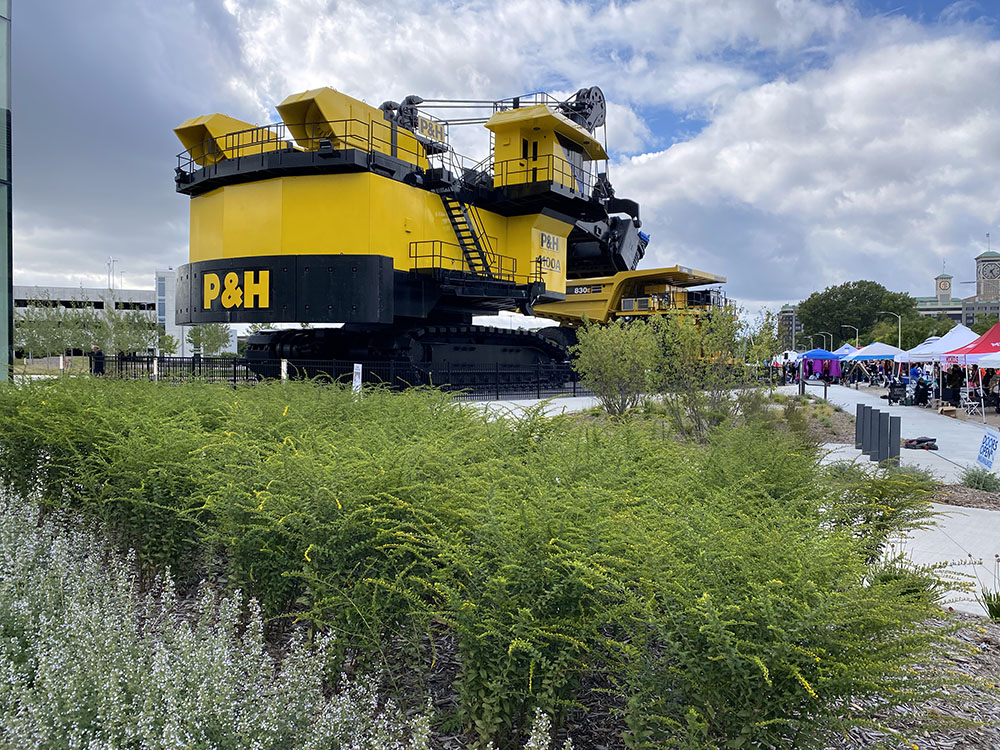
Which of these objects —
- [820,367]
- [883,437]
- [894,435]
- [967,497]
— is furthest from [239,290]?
[820,367]

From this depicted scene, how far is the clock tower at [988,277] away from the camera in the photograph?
168 meters

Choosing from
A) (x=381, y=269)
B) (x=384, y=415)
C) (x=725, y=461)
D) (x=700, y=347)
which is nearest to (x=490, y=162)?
(x=381, y=269)

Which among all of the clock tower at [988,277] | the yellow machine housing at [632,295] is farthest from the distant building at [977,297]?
the yellow machine housing at [632,295]

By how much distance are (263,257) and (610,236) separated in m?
17.5

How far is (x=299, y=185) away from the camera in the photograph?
62.4ft

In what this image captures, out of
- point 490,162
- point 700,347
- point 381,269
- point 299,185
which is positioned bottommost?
point 700,347

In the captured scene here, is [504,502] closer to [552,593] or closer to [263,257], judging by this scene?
[552,593]

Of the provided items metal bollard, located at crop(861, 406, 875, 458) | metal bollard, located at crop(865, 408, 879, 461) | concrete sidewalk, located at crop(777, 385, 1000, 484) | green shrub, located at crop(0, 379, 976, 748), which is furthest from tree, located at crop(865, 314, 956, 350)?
green shrub, located at crop(0, 379, 976, 748)

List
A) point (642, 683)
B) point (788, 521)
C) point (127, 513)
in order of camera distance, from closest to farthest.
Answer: point (642, 683) → point (788, 521) → point (127, 513)

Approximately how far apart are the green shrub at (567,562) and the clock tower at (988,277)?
204 metres

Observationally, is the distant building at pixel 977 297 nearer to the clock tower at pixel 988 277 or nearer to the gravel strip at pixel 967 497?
the clock tower at pixel 988 277

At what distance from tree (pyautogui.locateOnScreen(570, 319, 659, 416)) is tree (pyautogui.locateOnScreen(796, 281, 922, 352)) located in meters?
88.2

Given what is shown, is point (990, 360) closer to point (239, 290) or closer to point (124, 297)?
point (239, 290)

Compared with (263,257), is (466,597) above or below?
below
